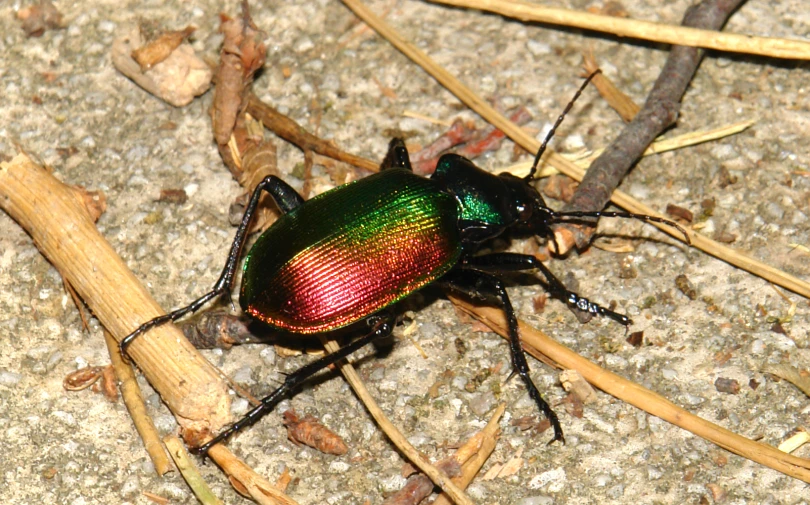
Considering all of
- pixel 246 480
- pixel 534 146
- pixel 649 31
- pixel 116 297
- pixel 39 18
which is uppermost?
pixel 39 18

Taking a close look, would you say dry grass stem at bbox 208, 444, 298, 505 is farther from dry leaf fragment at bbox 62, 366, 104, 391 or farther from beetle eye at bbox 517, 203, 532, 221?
beetle eye at bbox 517, 203, 532, 221

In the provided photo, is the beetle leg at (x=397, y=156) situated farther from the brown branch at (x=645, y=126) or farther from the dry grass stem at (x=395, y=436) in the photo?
the dry grass stem at (x=395, y=436)

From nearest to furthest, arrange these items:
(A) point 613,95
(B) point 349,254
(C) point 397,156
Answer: (B) point 349,254
(C) point 397,156
(A) point 613,95

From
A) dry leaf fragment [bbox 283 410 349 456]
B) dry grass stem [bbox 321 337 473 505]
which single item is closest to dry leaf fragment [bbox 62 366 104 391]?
dry leaf fragment [bbox 283 410 349 456]

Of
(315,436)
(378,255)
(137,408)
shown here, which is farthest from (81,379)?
(378,255)

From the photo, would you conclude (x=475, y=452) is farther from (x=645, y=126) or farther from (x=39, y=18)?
(x=39, y=18)

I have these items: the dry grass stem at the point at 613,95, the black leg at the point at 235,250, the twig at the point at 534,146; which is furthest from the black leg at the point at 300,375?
the dry grass stem at the point at 613,95
